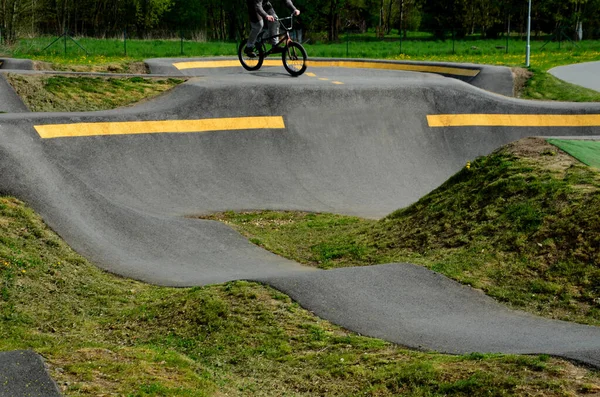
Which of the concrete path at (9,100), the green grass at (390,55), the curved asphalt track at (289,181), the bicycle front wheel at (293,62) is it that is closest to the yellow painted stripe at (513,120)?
the curved asphalt track at (289,181)

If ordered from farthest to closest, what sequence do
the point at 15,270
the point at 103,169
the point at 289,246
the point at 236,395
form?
the point at 103,169
the point at 289,246
the point at 15,270
the point at 236,395

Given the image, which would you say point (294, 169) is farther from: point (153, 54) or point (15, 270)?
point (153, 54)

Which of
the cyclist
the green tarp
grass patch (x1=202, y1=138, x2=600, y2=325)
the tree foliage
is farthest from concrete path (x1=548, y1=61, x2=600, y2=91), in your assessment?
the tree foliage

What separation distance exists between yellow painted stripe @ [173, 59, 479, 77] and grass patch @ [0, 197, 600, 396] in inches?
702

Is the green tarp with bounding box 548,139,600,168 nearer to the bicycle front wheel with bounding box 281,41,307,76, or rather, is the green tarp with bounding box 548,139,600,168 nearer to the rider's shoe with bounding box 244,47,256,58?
the bicycle front wheel with bounding box 281,41,307,76

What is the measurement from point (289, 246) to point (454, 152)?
7.24 m

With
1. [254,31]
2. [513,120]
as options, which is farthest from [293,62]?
[513,120]

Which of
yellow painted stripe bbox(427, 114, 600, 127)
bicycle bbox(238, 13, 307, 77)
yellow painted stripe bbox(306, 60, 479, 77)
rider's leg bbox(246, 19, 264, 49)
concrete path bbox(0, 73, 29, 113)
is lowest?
yellow painted stripe bbox(427, 114, 600, 127)

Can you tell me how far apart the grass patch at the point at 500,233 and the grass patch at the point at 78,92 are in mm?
6675

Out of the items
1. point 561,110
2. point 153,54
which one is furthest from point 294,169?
Result: point 153,54

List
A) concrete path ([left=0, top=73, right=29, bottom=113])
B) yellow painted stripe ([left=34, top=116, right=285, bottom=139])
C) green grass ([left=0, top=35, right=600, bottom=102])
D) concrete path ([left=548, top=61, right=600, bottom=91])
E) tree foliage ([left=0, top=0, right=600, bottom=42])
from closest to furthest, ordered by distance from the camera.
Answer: yellow painted stripe ([left=34, top=116, right=285, bottom=139])
concrete path ([left=0, top=73, right=29, bottom=113])
green grass ([left=0, top=35, right=600, bottom=102])
concrete path ([left=548, top=61, right=600, bottom=91])
tree foliage ([left=0, top=0, right=600, bottom=42])

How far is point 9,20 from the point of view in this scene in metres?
38.7

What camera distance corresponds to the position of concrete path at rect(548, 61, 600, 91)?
29425mm

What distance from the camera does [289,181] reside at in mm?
17812
